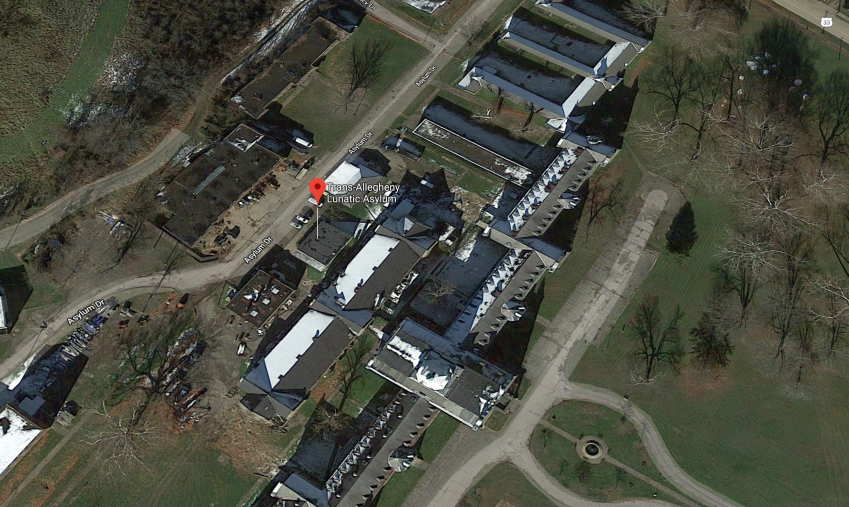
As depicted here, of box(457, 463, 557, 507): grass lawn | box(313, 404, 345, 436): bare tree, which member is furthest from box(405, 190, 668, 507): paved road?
box(313, 404, 345, 436): bare tree

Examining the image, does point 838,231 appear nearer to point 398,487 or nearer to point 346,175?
point 346,175

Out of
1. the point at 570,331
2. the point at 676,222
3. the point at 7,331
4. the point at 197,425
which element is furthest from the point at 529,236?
the point at 7,331

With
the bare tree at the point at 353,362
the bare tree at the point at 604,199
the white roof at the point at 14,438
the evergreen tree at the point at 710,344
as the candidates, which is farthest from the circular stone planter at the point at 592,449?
the white roof at the point at 14,438

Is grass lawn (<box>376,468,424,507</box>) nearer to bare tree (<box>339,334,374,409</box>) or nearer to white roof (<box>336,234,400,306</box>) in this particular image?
bare tree (<box>339,334,374,409</box>)

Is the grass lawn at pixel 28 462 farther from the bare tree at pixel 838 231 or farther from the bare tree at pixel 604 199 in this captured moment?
the bare tree at pixel 838 231

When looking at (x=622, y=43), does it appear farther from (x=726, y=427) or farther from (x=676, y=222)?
(x=726, y=427)

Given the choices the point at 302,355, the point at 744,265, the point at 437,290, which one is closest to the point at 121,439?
the point at 302,355
